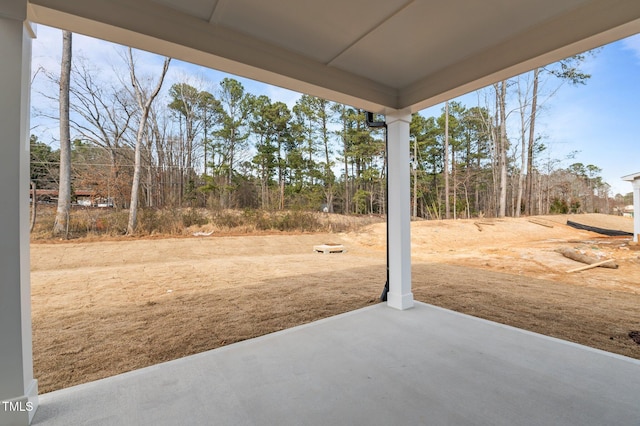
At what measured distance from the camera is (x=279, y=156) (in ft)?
31.8

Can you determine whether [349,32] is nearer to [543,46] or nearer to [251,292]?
[543,46]

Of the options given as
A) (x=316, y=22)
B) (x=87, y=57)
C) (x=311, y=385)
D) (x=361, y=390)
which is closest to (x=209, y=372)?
(x=311, y=385)

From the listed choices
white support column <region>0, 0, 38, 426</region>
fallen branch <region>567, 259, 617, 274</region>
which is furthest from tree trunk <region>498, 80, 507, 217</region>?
white support column <region>0, 0, 38, 426</region>

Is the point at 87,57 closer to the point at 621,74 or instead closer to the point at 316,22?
the point at 316,22

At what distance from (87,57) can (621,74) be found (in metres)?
13.8

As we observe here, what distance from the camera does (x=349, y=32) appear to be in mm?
1822

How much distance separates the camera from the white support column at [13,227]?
1.22 m

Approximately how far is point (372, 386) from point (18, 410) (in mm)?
1727

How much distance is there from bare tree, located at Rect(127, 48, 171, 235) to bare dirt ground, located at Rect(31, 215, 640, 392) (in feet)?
2.33

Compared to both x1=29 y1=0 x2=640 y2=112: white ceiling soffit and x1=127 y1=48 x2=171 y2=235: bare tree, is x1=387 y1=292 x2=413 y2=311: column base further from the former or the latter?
x1=127 y1=48 x2=171 y2=235: bare tree

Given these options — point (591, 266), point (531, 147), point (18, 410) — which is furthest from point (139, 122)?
point (531, 147)

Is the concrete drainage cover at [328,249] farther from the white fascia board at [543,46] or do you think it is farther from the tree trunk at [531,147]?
the tree trunk at [531,147]

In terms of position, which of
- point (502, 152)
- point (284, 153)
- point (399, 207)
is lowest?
point (399, 207)

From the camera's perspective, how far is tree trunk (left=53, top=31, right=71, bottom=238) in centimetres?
519
